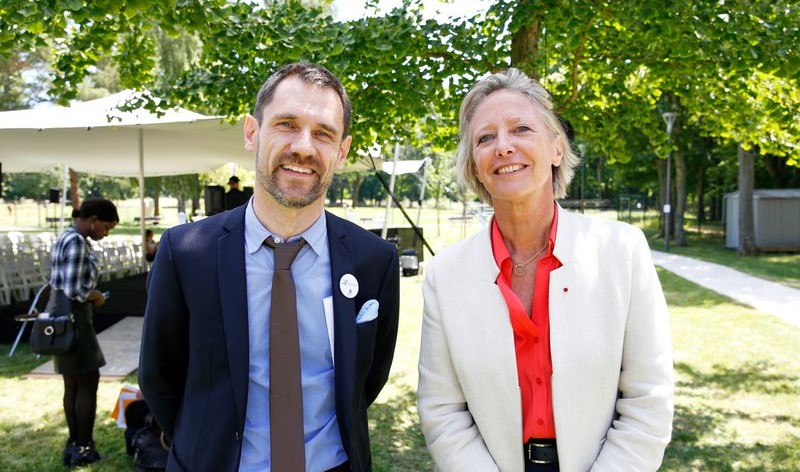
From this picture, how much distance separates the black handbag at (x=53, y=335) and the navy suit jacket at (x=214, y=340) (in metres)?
3.11

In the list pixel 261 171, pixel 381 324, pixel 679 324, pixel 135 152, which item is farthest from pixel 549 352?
pixel 135 152

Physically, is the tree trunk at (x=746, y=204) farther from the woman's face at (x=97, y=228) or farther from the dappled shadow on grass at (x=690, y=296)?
the woman's face at (x=97, y=228)

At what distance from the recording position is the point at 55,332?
469 centimetres

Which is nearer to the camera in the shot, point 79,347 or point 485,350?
point 485,350

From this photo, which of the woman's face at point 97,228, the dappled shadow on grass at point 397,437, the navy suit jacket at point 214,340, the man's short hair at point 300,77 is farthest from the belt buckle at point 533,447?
the woman's face at point 97,228

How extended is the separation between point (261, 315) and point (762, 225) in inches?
986

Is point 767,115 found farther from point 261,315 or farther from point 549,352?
point 261,315

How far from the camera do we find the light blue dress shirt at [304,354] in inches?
73.9

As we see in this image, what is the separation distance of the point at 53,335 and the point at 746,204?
70.8ft

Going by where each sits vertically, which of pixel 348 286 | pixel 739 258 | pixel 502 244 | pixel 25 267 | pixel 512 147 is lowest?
pixel 739 258

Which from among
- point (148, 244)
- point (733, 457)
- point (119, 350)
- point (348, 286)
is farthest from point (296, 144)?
point (148, 244)

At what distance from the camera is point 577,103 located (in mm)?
6523

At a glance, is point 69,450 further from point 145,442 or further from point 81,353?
point 81,353

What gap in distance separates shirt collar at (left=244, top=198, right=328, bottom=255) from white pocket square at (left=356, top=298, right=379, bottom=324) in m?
0.23
